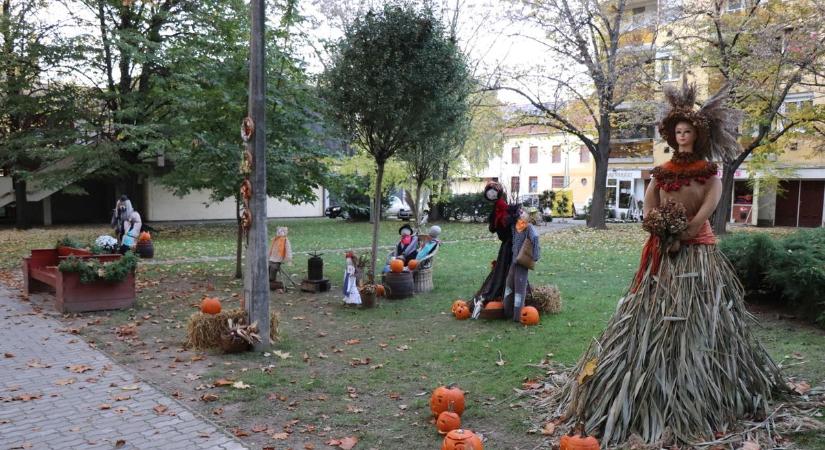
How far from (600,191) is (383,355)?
19589mm

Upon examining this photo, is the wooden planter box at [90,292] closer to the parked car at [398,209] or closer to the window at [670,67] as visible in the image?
the window at [670,67]

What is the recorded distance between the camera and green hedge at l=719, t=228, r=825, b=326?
717 centimetres

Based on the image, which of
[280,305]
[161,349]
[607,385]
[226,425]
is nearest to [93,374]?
[161,349]

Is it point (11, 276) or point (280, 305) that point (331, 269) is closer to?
point (280, 305)

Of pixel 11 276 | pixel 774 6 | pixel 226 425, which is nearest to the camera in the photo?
pixel 226 425

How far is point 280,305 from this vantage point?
9758 millimetres

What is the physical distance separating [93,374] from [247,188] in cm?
252

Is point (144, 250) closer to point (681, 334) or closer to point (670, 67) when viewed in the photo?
point (681, 334)

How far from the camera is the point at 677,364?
4.24 meters

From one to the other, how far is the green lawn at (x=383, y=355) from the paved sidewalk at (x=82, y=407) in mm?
245

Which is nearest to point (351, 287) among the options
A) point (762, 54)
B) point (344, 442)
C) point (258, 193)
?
point (258, 193)

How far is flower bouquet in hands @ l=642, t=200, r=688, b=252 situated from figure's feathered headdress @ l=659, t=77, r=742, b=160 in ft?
1.94

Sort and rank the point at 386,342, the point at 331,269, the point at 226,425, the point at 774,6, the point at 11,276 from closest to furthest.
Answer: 1. the point at 226,425
2. the point at 386,342
3. the point at 11,276
4. the point at 331,269
5. the point at 774,6

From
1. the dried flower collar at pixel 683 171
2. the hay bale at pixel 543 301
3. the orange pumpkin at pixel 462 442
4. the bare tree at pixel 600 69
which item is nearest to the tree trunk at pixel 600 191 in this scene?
the bare tree at pixel 600 69
